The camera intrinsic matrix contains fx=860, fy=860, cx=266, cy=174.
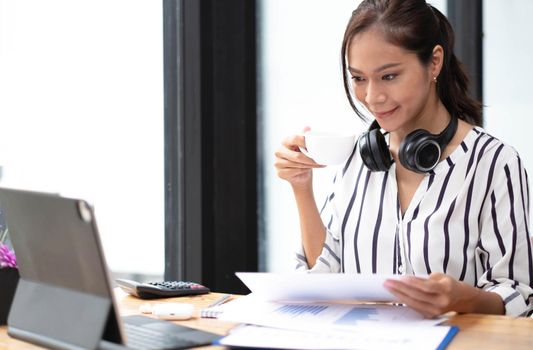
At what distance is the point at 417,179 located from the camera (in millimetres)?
1979

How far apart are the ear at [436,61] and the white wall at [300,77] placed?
3.46ft

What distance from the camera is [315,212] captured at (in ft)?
6.63

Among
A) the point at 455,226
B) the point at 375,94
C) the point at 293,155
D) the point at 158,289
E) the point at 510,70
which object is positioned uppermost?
the point at 510,70

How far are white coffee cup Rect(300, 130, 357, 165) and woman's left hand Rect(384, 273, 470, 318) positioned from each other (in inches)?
12.5

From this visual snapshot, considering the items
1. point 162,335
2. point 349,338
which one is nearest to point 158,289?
point 162,335

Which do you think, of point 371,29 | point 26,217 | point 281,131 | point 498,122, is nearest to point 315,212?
point 371,29

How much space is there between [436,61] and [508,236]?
44cm

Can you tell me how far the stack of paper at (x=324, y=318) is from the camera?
1.30 meters

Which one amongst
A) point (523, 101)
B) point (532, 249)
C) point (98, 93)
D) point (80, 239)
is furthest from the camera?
point (523, 101)

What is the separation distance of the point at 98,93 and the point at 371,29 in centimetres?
94

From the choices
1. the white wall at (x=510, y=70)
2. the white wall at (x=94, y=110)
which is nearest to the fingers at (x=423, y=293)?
the white wall at (x=94, y=110)

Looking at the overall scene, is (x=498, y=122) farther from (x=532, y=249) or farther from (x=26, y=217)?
(x=26, y=217)

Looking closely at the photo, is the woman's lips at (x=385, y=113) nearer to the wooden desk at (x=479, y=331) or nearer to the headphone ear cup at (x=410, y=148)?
the headphone ear cup at (x=410, y=148)

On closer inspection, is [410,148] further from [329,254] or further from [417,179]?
[329,254]
